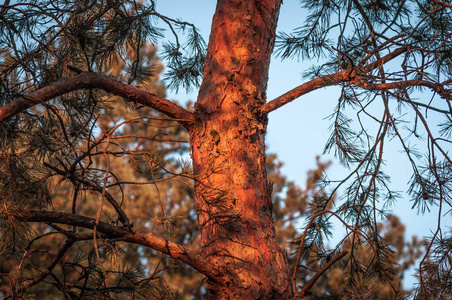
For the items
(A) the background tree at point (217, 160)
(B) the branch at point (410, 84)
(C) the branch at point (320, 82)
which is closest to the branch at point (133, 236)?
(A) the background tree at point (217, 160)

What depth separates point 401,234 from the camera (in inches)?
239

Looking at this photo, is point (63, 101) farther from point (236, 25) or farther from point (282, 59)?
point (282, 59)

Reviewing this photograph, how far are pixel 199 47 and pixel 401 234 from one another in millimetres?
4946

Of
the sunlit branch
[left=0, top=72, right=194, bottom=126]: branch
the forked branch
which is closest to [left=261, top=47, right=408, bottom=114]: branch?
the forked branch

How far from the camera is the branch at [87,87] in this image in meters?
1.15

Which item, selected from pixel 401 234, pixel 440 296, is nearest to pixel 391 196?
pixel 440 296

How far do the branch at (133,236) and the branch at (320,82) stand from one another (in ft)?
1.95

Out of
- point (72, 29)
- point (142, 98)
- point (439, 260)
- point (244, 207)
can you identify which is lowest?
point (439, 260)

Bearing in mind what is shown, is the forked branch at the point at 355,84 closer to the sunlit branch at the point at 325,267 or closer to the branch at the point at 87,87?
the branch at the point at 87,87

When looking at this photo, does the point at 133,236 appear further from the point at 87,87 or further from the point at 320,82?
the point at 320,82

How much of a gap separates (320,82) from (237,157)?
38 centimetres

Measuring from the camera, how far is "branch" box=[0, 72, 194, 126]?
1.15m

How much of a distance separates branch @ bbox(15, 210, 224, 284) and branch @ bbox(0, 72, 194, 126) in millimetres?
298

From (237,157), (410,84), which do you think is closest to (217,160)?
(237,157)
